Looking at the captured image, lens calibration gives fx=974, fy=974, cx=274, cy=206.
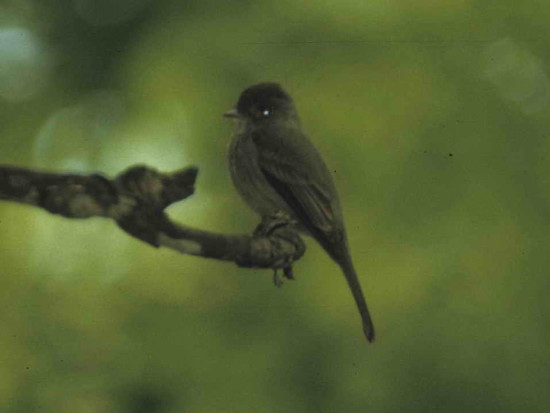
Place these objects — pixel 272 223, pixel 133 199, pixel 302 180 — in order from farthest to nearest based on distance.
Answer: pixel 302 180 → pixel 272 223 → pixel 133 199

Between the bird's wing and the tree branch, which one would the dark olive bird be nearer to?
the bird's wing

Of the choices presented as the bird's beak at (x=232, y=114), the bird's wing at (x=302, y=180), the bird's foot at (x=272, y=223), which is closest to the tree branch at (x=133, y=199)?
the bird's foot at (x=272, y=223)

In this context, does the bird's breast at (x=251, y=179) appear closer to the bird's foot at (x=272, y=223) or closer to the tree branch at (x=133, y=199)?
the bird's foot at (x=272, y=223)

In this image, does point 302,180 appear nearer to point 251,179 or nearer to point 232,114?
point 251,179

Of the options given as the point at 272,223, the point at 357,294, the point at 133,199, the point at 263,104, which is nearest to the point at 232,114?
the point at 263,104

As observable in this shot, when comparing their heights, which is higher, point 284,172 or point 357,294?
point 284,172
